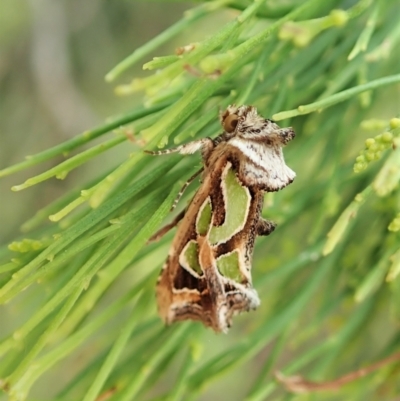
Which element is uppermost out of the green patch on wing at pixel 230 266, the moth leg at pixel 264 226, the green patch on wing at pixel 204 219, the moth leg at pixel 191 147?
the moth leg at pixel 191 147

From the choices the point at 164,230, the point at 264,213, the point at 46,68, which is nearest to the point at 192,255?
the point at 164,230

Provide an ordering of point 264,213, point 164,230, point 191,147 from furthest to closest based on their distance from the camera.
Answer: point 264,213 → point 164,230 → point 191,147

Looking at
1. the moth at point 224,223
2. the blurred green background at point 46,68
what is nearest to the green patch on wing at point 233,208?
the moth at point 224,223

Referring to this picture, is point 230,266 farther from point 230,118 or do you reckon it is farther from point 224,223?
point 230,118

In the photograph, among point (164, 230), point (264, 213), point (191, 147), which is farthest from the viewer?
point (264, 213)

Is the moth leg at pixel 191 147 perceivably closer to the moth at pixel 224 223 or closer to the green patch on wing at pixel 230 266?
the moth at pixel 224 223

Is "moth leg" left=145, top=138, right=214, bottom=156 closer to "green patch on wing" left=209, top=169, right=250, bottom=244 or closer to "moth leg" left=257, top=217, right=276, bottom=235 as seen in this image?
"green patch on wing" left=209, top=169, right=250, bottom=244

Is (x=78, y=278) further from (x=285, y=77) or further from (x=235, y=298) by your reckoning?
(x=285, y=77)
